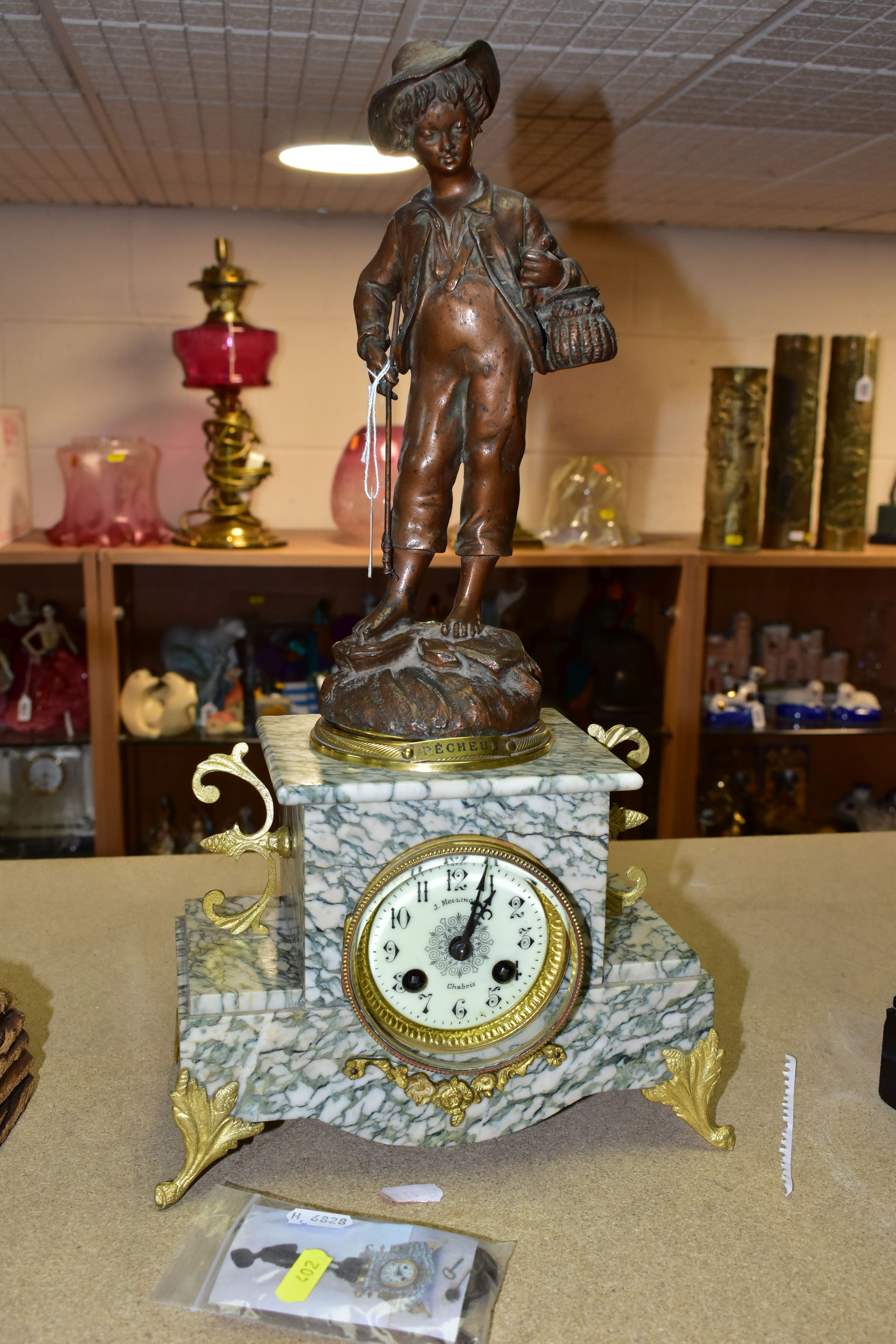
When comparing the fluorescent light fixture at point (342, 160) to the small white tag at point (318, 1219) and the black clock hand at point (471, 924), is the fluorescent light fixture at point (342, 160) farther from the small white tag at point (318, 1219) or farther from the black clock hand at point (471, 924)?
the small white tag at point (318, 1219)

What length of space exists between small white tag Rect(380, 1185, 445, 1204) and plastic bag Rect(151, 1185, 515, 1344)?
33mm

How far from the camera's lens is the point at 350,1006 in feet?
3.14

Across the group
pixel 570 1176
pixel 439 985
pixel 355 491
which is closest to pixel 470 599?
pixel 439 985

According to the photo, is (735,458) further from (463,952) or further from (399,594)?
(463,952)

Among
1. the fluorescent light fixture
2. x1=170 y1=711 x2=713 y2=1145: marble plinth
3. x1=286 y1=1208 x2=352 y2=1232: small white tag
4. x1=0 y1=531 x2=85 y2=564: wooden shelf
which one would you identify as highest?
the fluorescent light fixture

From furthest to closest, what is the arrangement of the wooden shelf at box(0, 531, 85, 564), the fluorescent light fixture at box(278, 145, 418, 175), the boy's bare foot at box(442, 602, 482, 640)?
the wooden shelf at box(0, 531, 85, 564) → the fluorescent light fixture at box(278, 145, 418, 175) → the boy's bare foot at box(442, 602, 482, 640)

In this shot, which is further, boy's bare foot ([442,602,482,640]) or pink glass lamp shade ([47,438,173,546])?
pink glass lamp shade ([47,438,173,546])

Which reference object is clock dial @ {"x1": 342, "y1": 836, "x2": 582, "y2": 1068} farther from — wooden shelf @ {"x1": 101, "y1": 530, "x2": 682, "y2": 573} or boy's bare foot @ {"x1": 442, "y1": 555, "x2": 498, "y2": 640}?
wooden shelf @ {"x1": 101, "y1": 530, "x2": 682, "y2": 573}

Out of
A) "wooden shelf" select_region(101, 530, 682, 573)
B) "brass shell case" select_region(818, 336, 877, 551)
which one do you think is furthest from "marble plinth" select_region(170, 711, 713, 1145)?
"brass shell case" select_region(818, 336, 877, 551)

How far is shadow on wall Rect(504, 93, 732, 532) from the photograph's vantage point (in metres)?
2.26

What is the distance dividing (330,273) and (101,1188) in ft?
5.56

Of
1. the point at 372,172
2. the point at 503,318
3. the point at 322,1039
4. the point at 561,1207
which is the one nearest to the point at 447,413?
the point at 503,318

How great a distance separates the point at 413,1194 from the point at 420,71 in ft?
2.90

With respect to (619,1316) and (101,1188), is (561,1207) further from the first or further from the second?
(101,1188)
